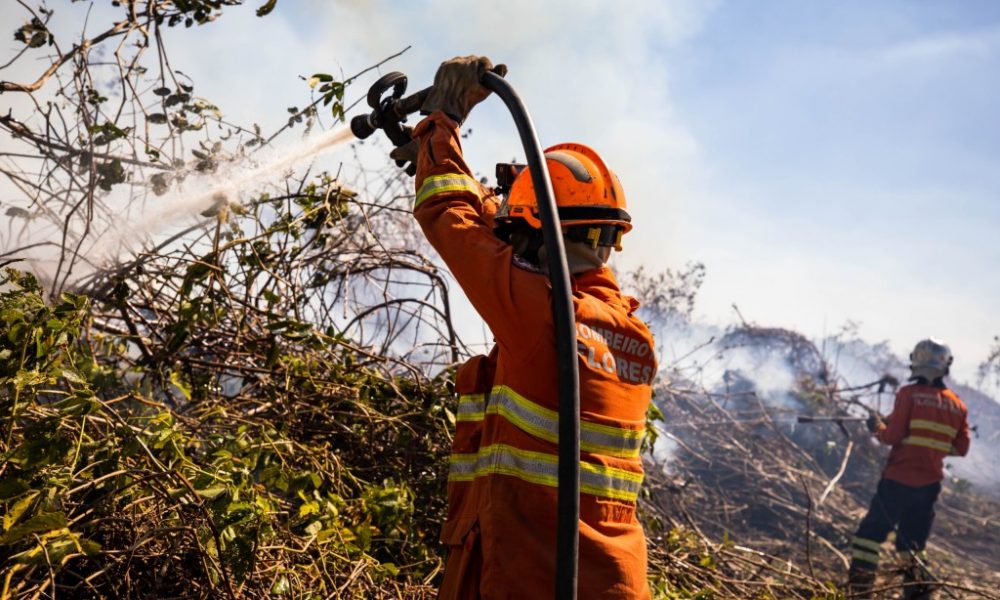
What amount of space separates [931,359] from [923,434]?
910mm

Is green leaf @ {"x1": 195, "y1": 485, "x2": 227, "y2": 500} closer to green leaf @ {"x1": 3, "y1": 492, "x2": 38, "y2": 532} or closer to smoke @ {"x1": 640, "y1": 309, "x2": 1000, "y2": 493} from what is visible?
green leaf @ {"x1": 3, "y1": 492, "x2": 38, "y2": 532}

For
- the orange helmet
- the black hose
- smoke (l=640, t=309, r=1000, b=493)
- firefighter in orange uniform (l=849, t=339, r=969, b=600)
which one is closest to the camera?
the black hose

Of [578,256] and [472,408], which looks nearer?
[472,408]

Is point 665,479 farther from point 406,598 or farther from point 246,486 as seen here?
point 246,486

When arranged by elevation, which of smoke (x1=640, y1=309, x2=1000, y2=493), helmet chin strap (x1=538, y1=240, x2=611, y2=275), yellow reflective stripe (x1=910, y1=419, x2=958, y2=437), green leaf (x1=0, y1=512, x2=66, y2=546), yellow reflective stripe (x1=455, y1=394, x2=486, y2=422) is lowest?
green leaf (x1=0, y1=512, x2=66, y2=546)

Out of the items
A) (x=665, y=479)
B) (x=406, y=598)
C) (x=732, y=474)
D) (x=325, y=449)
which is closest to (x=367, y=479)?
(x=325, y=449)

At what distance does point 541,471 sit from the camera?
196 cm

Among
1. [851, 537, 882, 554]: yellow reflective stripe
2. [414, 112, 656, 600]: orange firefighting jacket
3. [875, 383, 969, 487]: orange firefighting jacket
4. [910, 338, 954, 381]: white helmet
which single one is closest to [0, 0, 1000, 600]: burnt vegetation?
[414, 112, 656, 600]: orange firefighting jacket

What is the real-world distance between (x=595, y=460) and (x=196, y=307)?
2230 millimetres

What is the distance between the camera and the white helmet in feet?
24.7

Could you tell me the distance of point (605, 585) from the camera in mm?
1969

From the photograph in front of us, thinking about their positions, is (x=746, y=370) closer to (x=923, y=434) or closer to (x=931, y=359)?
(x=931, y=359)

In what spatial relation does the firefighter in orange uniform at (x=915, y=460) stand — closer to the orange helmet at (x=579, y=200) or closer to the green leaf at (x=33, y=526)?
the orange helmet at (x=579, y=200)

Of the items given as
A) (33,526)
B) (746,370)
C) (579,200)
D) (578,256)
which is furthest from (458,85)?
(746,370)
